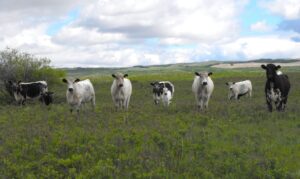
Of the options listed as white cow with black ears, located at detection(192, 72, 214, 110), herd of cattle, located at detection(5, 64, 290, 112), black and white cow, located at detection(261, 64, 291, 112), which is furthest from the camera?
white cow with black ears, located at detection(192, 72, 214, 110)

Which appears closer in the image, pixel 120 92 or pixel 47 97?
pixel 120 92

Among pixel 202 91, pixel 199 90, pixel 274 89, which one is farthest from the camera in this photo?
pixel 199 90

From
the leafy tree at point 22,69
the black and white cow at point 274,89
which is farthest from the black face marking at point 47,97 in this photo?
the black and white cow at point 274,89

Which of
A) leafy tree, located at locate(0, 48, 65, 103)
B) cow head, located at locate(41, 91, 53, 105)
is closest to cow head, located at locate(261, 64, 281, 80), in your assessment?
cow head, located at locate(41, 91, 53, 105)

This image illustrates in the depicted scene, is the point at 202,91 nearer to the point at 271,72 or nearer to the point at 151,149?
the point at 271,72

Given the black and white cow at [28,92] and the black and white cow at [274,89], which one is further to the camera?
the black and white cow at [28,92]

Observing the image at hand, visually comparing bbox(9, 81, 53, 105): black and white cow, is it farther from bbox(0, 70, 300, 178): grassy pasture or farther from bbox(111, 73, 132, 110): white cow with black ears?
bbox(0, 70, 300, 178): grassy pasture

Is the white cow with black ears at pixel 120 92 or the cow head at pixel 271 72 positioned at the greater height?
the cow head at pixel 271 72

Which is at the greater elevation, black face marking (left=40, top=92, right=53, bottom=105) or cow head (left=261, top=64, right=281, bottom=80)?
cow head (left=261, top=64, right=281, bottom=80)

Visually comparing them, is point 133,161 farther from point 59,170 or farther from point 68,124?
point 68,124

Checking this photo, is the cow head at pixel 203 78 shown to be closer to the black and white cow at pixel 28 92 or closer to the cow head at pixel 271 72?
the cow head at pixel 271 72

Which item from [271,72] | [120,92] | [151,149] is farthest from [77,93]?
[151,149]

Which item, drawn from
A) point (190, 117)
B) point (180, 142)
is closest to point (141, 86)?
point (190, 117)

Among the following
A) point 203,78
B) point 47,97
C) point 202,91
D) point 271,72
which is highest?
point 271,72
